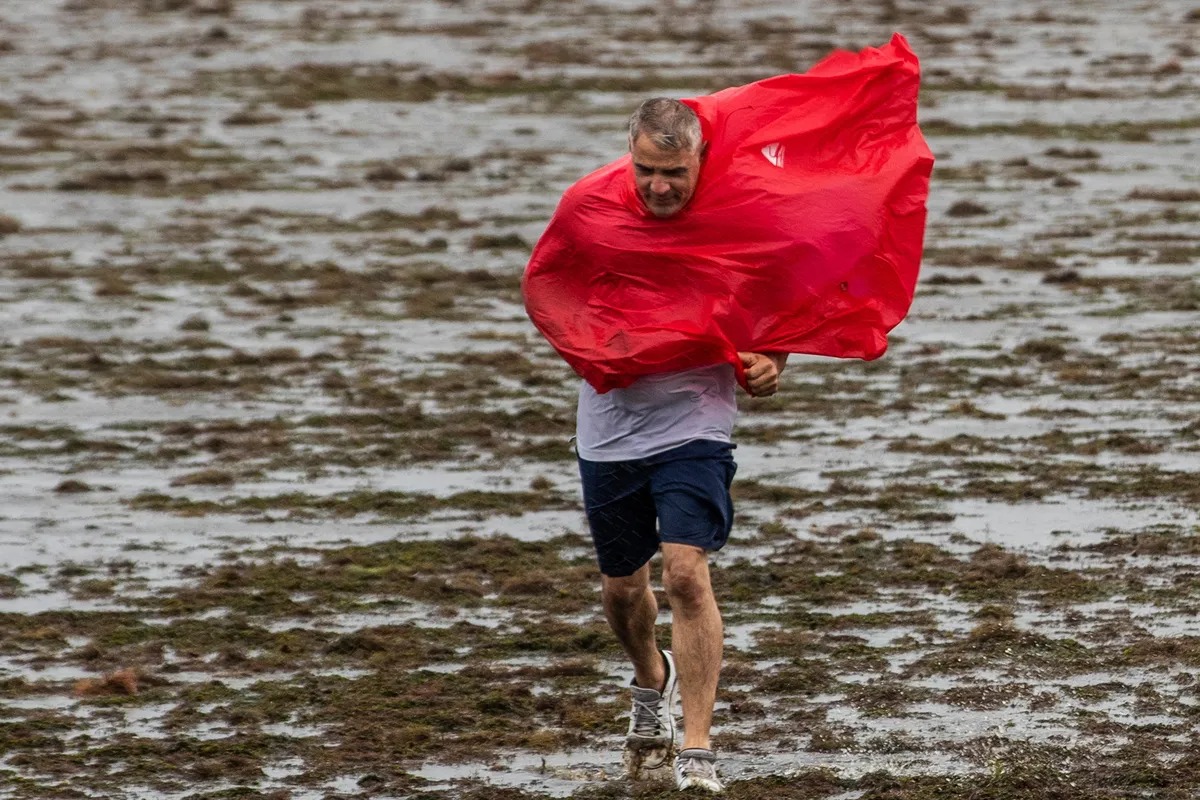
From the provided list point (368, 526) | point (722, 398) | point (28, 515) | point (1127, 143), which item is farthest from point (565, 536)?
point (1127, 143)

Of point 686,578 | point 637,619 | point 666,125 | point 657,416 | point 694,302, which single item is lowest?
point 637,619

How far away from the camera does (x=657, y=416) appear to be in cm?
704

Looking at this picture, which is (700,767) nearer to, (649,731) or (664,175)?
(649,731)

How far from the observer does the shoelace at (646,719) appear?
23.8 ft

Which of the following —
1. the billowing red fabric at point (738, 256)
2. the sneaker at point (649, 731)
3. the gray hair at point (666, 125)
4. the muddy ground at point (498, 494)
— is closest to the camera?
the gray hair at point (666, 125)

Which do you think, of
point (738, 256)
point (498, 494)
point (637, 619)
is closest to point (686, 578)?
point (637, 619)

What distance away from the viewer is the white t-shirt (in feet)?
23.0

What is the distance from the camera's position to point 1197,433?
11.7 meters

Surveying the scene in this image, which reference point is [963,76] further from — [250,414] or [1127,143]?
[250,414]

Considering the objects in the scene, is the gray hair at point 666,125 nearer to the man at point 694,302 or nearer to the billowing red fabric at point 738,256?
the man at point 694,302

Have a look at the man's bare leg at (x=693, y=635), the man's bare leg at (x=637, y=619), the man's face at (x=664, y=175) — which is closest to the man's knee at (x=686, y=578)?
the man's bare leg at (x=693, y=635)

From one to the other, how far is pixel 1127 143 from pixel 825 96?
50.2ft

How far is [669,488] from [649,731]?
2.62ft

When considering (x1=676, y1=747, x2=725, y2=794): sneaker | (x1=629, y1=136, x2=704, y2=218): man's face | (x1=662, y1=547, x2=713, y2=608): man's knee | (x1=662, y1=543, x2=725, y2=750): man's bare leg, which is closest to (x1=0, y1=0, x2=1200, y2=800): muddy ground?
(x1=676, y1=747, x2=725, y2=794): sneaker
